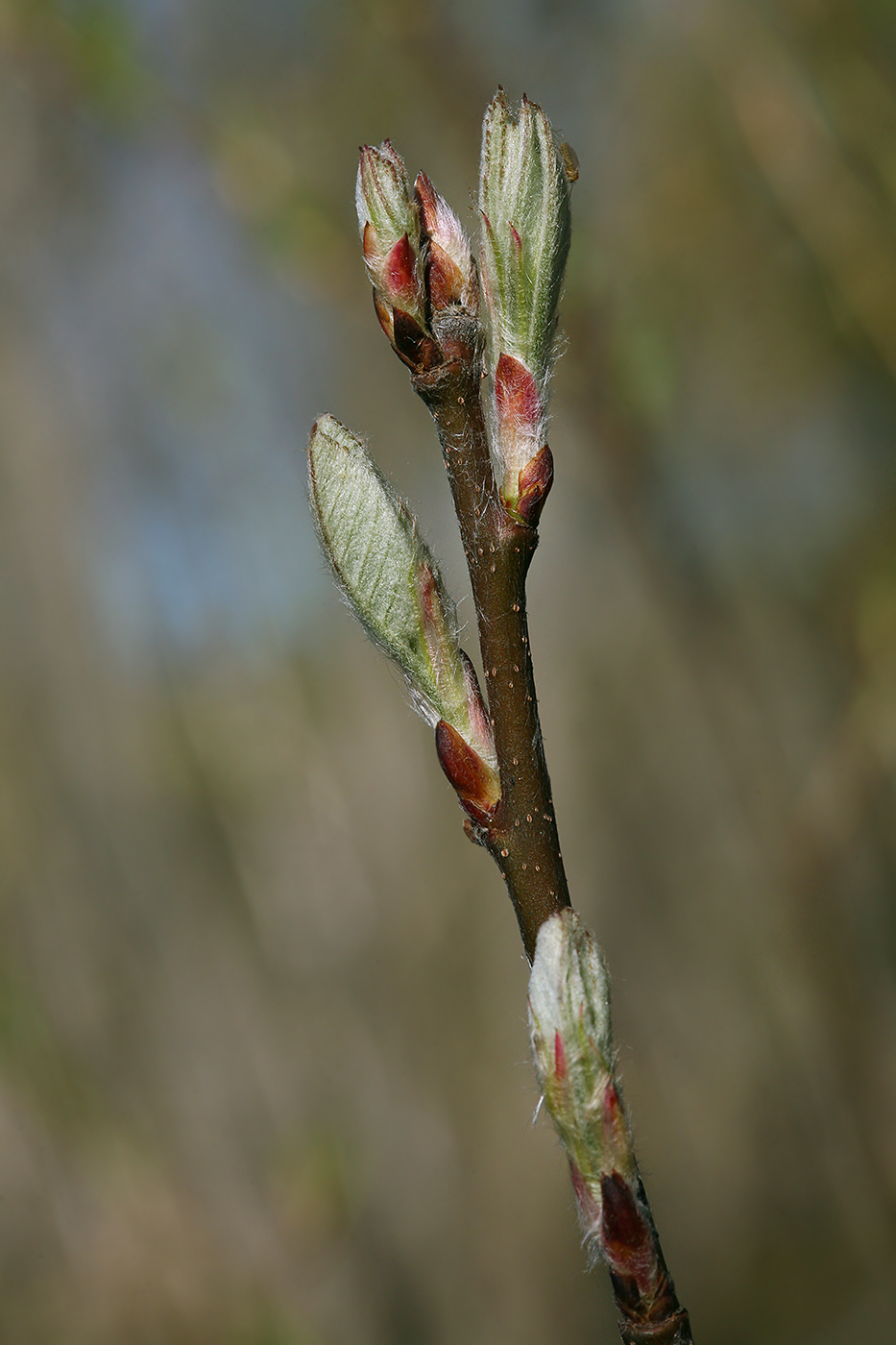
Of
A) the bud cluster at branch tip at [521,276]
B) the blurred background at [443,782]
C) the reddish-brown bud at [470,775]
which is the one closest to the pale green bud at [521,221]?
the bud cluster at branch tip at [521,276]

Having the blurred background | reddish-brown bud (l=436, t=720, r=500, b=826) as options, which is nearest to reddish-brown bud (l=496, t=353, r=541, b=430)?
reddish-brown bud (l=436, t=720, r=500, b=826)

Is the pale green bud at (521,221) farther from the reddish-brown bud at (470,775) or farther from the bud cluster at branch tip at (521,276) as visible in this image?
the reddish-brown bud at (470,775)

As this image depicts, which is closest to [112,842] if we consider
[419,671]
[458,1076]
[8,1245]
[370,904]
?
[370,904]

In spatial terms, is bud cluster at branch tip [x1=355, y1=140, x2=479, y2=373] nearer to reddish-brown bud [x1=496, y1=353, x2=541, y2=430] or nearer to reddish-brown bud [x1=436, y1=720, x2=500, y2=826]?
reddish-brown bud [x1=496, y1=353, x2=541, y2=430]

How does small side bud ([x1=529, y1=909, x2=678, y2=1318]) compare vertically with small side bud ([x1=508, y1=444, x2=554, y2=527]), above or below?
below

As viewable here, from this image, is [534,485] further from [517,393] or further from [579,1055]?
[579,1055]

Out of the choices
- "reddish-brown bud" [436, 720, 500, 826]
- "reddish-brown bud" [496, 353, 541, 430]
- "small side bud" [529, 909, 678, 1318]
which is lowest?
"small side bud" [529, 909, 678, 1318]

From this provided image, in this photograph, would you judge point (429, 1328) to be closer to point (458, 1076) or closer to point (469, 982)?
point (458, 1076)

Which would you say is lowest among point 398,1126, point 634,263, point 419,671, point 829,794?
point 398,1126
